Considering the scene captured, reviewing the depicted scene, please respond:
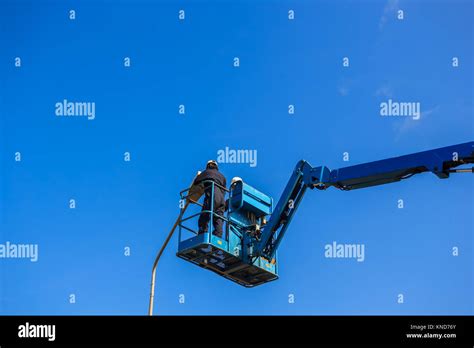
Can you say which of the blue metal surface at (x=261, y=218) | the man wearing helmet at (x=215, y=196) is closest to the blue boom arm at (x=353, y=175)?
the blue metal surface at (x=261, y=218)

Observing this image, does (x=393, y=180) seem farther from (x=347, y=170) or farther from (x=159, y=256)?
(x=159, y=256)

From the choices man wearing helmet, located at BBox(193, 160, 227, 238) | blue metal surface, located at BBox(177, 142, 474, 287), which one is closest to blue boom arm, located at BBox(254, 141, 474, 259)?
blue metal surface, located at BBox(177, 142, 474, 287)

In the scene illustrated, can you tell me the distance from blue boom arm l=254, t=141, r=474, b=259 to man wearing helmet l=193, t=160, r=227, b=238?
3.78ft

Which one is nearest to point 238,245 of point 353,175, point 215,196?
point 215,196

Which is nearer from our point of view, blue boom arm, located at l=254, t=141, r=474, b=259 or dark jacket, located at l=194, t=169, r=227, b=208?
blue boom arm, located at l=254, t=141, r=474, b=259

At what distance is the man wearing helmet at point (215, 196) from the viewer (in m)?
21.0

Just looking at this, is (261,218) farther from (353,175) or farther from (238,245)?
(353,175)

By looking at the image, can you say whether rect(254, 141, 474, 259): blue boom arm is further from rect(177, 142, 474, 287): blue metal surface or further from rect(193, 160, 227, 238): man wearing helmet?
rect(193, 160, 227, 238): man wearing helmet

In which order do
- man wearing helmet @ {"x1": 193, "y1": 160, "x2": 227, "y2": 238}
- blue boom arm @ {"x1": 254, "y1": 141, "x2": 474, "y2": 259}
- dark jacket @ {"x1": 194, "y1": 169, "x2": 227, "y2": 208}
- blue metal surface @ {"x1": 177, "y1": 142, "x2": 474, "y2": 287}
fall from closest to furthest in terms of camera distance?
1. blue boom arm @ {"x1": 254, "y1": 141, "x2": 474, "y2": 259}
2. blue metal surface @ {"x1": 177, "y1": 142, "x2": 474, "y2": 287}
3. man wearing helmet @ {"x1": 193, "y1": 160, "x2": 227, "y2": 238}
4. dark jacket @ {"x1": 194, "y1": 169, "x2": 227, "y2": 208}

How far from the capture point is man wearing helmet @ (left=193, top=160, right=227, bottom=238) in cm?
2095

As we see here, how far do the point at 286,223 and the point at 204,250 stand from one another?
2.29m

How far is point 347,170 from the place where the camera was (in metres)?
20.5
